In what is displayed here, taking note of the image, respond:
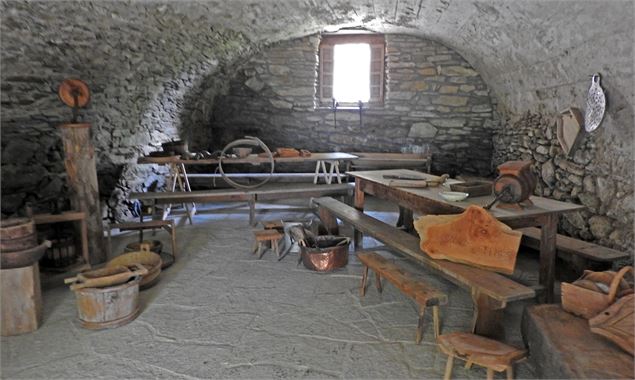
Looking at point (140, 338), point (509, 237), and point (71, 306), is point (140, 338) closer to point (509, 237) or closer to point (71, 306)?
point (71, 306)

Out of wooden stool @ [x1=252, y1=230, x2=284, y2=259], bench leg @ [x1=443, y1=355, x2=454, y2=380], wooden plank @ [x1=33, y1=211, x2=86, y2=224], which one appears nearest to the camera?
bench leg @ [x1=443, y1=355, x2=454, y2=380]

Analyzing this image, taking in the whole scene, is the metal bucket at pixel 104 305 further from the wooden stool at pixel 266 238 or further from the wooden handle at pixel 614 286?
the wooden handle at pixel 614 286

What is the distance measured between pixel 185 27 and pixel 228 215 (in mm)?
2781

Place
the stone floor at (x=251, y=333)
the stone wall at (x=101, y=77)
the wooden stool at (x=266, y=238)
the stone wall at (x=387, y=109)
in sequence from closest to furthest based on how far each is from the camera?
1. the stone floor at (x=251, y=333)
2. the stone wall at (x=101, y=77)
3. the wooden stool at (x=266, y=238)
4. the stone wall at (x=387, y=109)

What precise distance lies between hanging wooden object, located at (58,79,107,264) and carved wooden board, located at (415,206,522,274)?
11.0ft

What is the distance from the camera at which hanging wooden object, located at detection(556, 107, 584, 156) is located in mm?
4172

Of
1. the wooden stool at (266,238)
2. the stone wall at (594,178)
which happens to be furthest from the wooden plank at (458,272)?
the stone wall at (594,178)

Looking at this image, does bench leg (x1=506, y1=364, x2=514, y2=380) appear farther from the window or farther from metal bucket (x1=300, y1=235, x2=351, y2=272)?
A: the window

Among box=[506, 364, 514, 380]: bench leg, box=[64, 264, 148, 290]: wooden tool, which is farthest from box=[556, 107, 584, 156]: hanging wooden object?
box=[64, 264, 148, 290]: wooden tool

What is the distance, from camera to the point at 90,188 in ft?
13.8

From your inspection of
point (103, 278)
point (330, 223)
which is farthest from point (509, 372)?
point (330, 223)

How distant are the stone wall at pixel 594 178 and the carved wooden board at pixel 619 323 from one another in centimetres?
182

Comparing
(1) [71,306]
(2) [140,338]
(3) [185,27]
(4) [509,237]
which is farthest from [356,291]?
(3) [185,27]

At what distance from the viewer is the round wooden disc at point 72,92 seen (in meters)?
4.14
